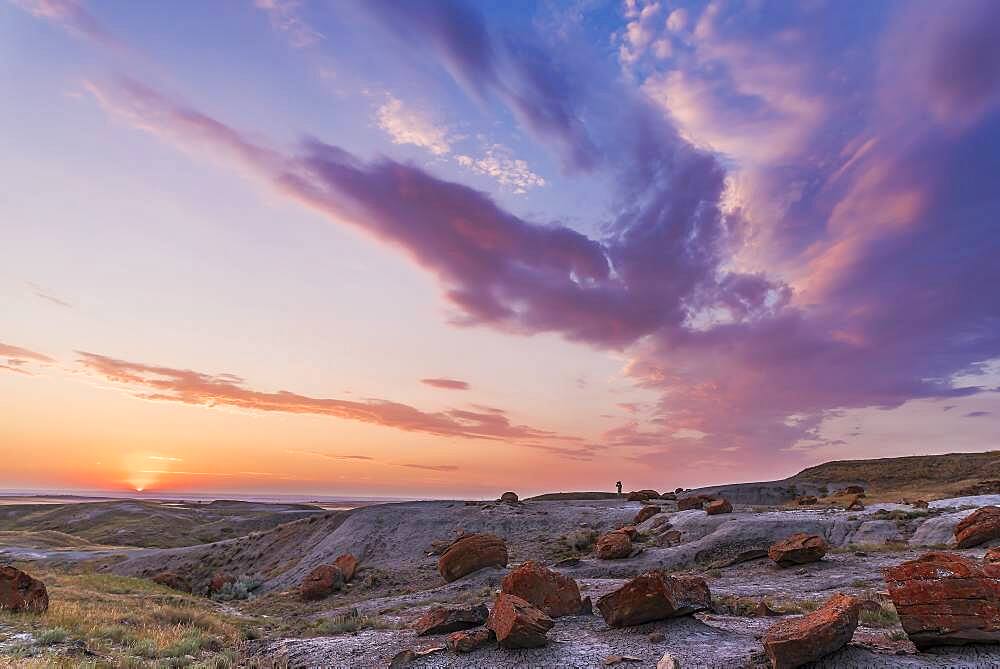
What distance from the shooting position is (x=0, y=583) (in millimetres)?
17859

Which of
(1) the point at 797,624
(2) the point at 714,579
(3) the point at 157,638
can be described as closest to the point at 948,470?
(2) the point at 714,579

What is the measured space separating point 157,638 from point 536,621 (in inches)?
415

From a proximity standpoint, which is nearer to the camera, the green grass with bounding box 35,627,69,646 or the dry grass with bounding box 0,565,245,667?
the dry grass with bounding box 0,565,245,667

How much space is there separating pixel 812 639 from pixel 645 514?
2812cm

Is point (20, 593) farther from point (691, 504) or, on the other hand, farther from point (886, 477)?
point (886, 477)

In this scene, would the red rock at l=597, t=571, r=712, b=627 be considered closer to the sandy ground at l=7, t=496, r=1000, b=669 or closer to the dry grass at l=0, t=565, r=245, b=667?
the sandy ground at l=7, t=496, r=1000, b=669

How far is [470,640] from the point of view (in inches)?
535

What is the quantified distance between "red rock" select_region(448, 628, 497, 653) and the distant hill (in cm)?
6188

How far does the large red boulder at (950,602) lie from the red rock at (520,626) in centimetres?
732

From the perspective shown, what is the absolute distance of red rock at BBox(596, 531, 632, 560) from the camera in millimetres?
27453

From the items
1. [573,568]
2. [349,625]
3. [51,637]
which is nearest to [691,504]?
[573,568]

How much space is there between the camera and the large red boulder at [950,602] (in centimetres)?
1074

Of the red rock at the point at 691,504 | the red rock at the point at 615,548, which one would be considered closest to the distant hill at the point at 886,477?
the red rock at the point at 691,504

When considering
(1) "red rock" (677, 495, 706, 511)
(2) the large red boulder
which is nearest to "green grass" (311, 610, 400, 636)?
(2) the large red boulder
